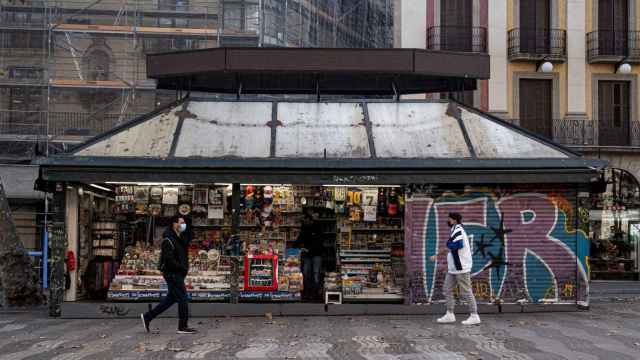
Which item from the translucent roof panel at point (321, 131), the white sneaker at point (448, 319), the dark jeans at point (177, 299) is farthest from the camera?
the translucent roof panel at point (321, 131)

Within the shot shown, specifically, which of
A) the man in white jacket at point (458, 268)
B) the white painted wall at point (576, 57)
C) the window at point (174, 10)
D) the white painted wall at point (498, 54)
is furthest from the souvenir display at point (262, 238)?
the white painted wall at point (576, 57)

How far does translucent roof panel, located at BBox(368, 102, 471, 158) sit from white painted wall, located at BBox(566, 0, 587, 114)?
14.1m

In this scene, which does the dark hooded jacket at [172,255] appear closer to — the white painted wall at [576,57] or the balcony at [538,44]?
the balcony at [538,44]

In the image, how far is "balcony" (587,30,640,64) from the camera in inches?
1109

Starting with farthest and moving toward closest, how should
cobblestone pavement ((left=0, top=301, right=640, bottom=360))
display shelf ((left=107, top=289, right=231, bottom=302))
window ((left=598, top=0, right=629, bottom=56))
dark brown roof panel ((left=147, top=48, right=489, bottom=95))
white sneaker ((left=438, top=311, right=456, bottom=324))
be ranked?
1. window ((left=598, top=0, right=629, bottom=56))
2. dark brown roof panel ((left=147, top=48, right=489, bottom=95))
3. display shelf ((left=107, top=289, right=231, bottom=302))
4. white sneaker ((left=438, top=311, right=456, bottom=324))
5. cobblestone pavement ((left=0, top=301, right=640, bottom=360))

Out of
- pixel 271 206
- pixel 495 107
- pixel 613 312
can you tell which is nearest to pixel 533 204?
pixel 613 312

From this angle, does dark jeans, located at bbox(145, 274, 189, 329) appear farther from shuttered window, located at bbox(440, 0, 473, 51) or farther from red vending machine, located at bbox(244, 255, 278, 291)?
shuttered window, located at bbox(440, 0, 473, 51)

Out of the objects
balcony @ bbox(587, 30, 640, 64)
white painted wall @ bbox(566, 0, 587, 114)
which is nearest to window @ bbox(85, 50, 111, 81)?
white painted wall @ bbox(566, 0, 587, 114)

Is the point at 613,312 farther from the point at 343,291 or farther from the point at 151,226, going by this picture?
the point at 151,226

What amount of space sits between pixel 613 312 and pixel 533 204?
2.51 m

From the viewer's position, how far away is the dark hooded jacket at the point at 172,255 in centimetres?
1209

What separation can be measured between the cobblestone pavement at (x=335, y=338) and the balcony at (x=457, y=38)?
15.4 metres

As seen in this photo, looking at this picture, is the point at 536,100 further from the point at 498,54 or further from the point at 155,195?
the point at 155,195

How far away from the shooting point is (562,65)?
28.4 meters
